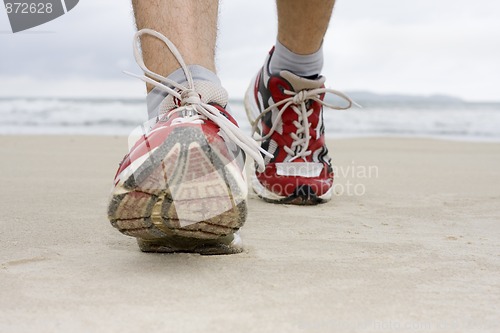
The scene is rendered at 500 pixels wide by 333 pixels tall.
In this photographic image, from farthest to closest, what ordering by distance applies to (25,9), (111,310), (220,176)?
(25,9)
(220,176)
(111,310)

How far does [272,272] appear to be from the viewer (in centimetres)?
102

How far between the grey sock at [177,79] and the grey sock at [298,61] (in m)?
0.64

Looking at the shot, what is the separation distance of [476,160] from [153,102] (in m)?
2.68

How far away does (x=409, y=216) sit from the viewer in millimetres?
1657

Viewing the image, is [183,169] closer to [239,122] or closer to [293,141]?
[293,141]

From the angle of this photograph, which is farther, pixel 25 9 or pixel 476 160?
pixel 476 160

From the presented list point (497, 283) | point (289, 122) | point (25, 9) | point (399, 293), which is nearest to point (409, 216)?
point (289, 122)

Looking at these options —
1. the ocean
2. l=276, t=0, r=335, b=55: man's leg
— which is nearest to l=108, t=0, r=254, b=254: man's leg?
l=276, t=0, r=335, b=55: man's leg

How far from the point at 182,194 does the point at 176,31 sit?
48cm

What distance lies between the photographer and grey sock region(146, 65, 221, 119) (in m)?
1.21

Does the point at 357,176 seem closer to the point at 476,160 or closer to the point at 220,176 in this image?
the point at 476,160

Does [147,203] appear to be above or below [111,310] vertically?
above

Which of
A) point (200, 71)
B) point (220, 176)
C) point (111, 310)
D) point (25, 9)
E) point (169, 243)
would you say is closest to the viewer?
point (111, 310)

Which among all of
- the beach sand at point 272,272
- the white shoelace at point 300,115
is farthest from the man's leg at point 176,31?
the white shoelace at point 300,115
